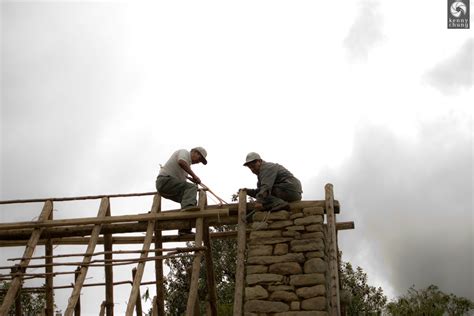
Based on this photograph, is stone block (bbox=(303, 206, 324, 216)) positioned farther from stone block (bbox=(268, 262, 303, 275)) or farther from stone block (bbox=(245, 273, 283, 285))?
stone block (bbox=(245, 273, 283, 285))

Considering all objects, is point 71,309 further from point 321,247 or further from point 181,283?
point 181,283

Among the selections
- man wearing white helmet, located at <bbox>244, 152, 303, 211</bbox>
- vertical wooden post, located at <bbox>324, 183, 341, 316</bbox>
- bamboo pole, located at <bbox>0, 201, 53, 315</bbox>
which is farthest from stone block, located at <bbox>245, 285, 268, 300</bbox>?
bamboo pole, located at <bbox>0, 201, 53, 315</bbox>

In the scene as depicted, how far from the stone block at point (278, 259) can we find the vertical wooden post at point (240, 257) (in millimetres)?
192

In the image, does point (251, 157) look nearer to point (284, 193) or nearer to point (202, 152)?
point (284, 193)

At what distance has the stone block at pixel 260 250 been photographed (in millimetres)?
9352

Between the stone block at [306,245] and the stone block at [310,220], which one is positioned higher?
the stone block at [310,220]

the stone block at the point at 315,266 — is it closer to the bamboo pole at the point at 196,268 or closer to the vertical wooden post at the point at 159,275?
the bamboo pole at the point at 196,268

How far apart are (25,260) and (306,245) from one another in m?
4.80

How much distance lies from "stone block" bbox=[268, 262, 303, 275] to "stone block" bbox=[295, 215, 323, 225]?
2.26 feet

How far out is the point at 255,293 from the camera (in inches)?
354

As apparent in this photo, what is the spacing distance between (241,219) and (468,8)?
11316mm

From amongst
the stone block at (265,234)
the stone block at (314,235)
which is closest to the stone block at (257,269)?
the stone block at (265,234)

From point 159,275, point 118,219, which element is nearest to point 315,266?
point 118,219

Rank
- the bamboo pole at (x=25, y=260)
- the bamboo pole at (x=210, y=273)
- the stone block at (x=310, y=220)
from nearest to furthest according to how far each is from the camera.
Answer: the stone block at (x=310, y=220) < the bamboo pole at (x=25, y=260) < the bamboo pole at (x=210, y=273)
